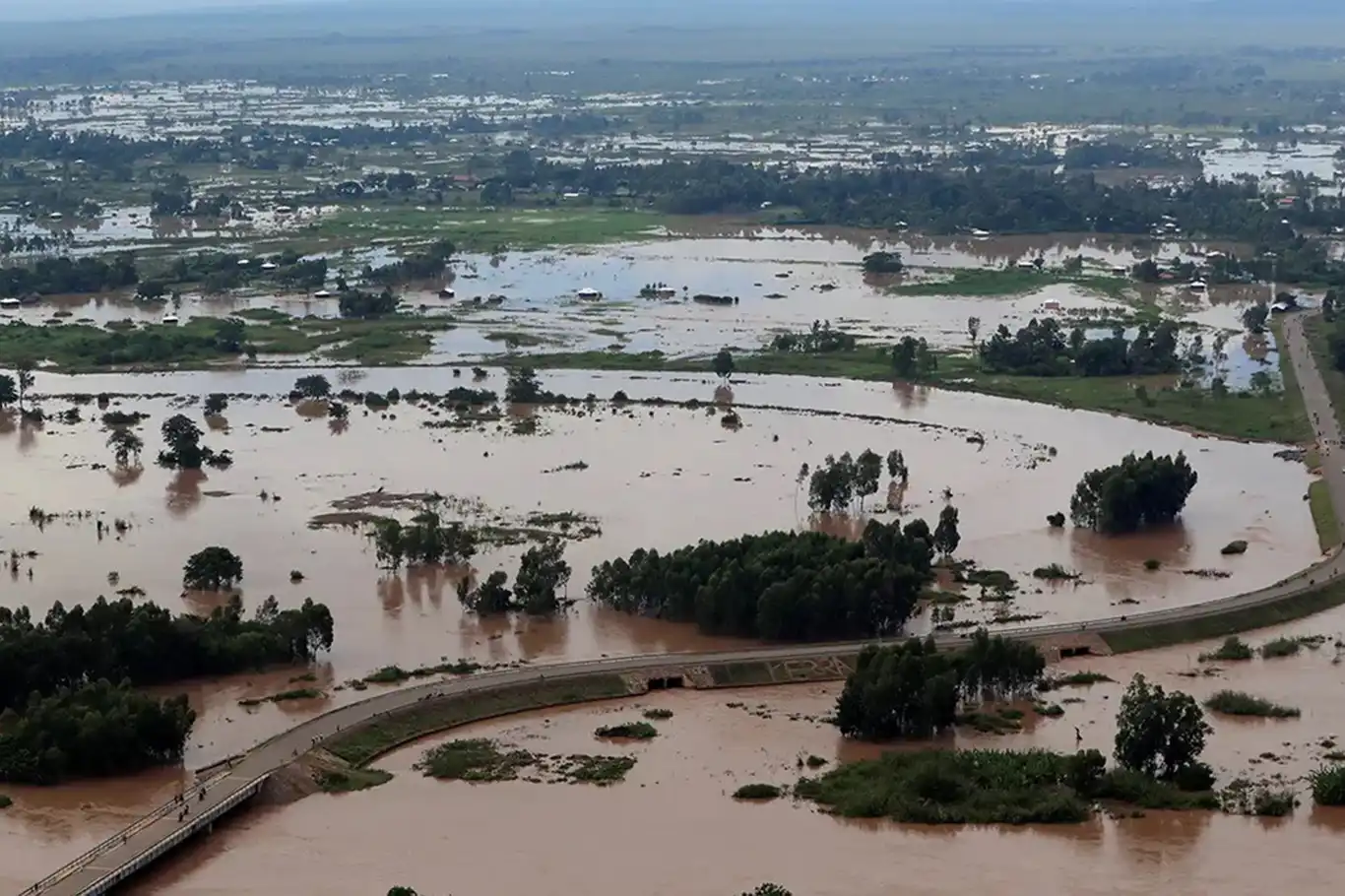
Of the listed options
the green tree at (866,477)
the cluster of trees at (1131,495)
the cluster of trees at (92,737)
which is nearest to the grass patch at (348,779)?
the cluster of trees at (92,737)

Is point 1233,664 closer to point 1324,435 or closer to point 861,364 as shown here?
point 1324,435

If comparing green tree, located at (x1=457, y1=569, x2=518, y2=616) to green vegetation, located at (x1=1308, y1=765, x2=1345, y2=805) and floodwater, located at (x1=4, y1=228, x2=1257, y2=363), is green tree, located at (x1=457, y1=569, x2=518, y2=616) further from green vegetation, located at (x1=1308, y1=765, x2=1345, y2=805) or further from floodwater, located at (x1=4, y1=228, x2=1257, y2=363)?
→ floodwater, located at (x1=4, y1=228, x2=1257, y2=363)

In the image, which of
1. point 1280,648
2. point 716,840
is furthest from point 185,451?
point 1280,648

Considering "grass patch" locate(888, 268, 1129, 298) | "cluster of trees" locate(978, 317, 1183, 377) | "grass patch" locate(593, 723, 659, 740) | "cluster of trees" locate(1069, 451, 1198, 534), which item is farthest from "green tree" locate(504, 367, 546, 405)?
"grass patch" locate(593, 723, 659, 740)

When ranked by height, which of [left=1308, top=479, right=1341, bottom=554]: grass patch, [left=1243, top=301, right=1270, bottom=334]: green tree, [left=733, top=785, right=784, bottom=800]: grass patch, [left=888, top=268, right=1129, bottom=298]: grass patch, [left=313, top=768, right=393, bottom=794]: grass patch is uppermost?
[left=1243, top=301, right=1270, bottom=334]: green tree

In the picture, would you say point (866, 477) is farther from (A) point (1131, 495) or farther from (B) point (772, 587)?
(B) point (772, 587)

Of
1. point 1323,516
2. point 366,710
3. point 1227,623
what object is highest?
point 1323,516

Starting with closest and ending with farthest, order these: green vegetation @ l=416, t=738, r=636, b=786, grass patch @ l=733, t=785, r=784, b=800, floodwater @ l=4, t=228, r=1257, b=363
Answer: grass patch @ l=733, t=785, r=784, b=800 → green vegetation @ l=416, t=738, r=636, b=786 → floodwater @ l=4, t=228, r=1257, b=363
